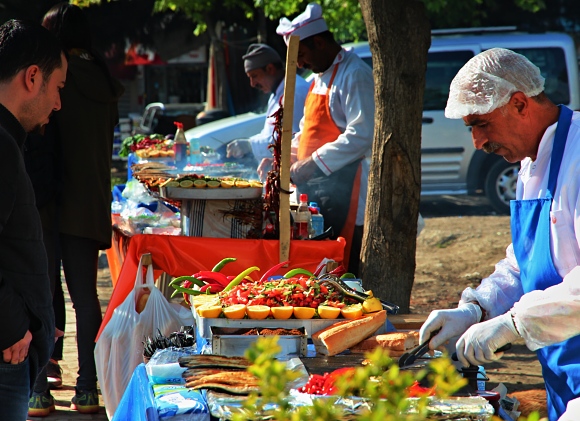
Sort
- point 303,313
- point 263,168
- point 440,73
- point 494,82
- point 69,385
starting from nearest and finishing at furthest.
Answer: point 494,82 → point 303,313 → point 69,385 → point 263,168 → point 440,73

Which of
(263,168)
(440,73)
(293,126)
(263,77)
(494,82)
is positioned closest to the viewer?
(494,82)

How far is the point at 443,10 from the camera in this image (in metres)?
A: 14.2

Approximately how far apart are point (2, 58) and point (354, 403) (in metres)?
1.41

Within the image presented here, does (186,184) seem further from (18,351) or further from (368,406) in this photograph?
(368,406)

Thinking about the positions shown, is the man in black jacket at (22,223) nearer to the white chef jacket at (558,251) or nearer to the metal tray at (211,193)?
the white chef jacket at (558,251)

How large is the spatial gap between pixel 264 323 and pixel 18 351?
2.94ft

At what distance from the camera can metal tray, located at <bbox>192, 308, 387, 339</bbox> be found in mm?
2828

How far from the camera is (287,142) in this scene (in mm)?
3992

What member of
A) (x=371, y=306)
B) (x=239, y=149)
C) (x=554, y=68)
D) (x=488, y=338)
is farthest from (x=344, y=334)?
(x=554, y=68)

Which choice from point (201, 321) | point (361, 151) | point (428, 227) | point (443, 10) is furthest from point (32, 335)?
point (443, 10)

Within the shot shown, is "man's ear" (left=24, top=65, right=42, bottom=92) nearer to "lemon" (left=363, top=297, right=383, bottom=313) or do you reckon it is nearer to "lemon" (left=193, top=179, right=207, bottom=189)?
"lemon" (left=363, top=297, right=383, bottom=313)

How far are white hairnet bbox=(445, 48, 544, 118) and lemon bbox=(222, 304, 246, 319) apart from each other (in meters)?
1.03

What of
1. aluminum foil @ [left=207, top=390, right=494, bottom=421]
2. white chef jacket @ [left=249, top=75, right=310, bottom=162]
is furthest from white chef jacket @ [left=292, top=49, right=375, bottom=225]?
aluminum foil @ [left=207, top=390, right=494, bottom=421]

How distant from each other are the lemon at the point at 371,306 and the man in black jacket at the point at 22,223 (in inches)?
44.7
